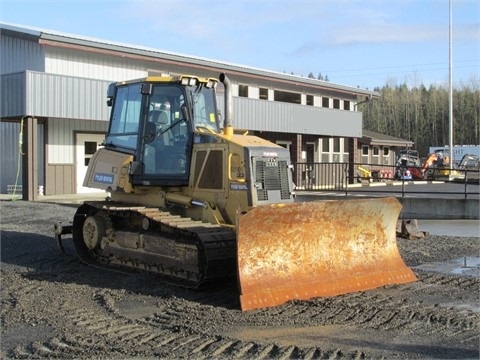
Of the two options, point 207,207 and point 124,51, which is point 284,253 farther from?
point 124,51

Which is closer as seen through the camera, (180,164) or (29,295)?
(29,295)

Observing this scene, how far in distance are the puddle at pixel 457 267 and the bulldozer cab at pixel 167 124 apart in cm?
437

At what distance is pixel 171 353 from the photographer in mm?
5633

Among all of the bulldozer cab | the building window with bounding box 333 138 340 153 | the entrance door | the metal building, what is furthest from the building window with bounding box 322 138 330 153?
the bulldozer cab

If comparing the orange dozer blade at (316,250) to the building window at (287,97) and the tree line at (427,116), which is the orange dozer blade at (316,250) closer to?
the building window at (287,97)

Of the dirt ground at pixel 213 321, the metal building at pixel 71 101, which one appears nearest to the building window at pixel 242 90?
the metal building at pixel 71 101

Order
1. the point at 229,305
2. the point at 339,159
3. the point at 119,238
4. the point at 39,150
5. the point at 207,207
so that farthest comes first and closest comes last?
the point at 339,159 → the point at 39,150 → the point at 119,238 → the point at 207,207 → the point at 229,305

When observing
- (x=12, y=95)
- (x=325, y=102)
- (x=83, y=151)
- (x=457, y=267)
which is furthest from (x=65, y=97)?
(x=325, y=102)

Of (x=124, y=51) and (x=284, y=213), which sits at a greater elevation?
(x=124, y=51)

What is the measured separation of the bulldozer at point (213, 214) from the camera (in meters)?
7.89

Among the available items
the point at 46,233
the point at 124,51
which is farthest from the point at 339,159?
the point at 46,233

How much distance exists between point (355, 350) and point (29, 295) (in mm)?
4494

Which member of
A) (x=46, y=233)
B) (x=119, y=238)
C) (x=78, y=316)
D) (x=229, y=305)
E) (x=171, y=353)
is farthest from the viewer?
(x=46, y=233)

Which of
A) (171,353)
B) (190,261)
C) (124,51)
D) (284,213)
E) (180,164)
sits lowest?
(171,353)
